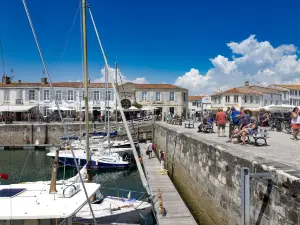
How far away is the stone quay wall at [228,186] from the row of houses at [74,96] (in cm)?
3089

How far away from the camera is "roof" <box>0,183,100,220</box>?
6477 millimetres

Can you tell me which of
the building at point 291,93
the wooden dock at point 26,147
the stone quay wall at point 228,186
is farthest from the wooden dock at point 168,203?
the building at point 291,93

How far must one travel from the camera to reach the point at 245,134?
1132cm

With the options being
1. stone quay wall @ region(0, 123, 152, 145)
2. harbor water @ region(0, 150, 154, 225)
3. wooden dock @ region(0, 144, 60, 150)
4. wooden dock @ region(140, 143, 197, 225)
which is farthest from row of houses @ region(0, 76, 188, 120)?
wooden dock @ region(140, 143, 197, 225)

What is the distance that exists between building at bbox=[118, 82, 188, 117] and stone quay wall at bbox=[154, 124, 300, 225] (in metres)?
36.0

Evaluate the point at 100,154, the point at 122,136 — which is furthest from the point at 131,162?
the point at 122,136

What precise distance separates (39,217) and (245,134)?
8.10 metres

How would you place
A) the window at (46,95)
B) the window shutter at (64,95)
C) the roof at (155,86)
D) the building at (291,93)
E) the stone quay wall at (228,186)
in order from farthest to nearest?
the building at (291,93) → the roof at (155,86) → the window shutter at (64,95) → the window at (46,95) → the stone quay wall at (228,186)

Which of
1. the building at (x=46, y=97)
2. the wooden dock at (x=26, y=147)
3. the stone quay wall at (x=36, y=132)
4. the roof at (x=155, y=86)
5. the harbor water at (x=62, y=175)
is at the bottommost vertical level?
the harbor water at (x=62, y=175)

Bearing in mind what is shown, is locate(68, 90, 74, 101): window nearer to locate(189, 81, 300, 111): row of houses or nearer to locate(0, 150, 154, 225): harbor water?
locate(0, 150, 154, 225): harbor water

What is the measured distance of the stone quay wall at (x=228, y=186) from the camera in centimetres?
556

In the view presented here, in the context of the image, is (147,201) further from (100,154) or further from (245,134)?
(100,154)

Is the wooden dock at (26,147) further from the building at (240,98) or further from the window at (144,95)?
the building at (240,98)

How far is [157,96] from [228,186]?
1764 inches
